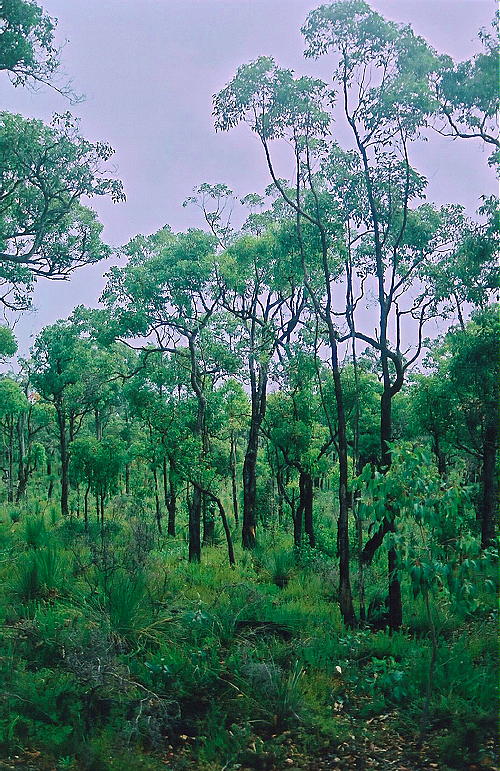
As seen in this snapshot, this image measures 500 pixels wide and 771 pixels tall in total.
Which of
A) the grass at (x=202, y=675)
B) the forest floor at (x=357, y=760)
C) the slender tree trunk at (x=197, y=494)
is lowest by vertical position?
the forest floor at (x=357, y=760)

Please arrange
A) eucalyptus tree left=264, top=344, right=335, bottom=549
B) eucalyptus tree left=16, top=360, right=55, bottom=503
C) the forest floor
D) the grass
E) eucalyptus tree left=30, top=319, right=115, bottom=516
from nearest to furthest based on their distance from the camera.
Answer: the forest floor, the grass, eucalyptus tree left=264, top=344, right=335, bottom=549, eucalyptus tree left=30, top=319, right=115, bottom=516, eucalyptus tree left=16, top=360, right=55, bottom=503

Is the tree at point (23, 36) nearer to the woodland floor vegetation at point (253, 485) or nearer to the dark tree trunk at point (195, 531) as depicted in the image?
the woodland floor vegetation at point (253, 485)

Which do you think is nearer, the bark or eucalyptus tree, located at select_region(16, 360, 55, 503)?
the bark

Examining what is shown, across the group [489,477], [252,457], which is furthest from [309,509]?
[489,477]

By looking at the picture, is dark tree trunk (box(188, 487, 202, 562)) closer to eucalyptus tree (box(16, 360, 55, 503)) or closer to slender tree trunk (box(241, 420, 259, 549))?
slender tree trunk (box(241, 420, 259, 549))

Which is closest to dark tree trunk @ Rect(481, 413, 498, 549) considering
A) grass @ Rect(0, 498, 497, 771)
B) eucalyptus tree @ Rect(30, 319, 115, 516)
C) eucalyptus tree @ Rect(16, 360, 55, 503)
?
grass @ Rect(0, 498, 497, 771)

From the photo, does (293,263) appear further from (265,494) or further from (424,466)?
(265,494)

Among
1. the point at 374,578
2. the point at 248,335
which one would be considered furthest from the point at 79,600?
the point at 248,335

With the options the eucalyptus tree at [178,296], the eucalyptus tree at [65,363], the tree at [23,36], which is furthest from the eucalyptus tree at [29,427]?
the tree at [23,36]

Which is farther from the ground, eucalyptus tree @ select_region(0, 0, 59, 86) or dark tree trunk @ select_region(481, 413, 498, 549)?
eucalyptus tree @ select_region(0, 0, 59, 86)

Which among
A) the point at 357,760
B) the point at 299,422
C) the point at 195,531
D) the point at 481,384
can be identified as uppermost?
the point at 481,384

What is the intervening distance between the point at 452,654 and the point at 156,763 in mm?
3610

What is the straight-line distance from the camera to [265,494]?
2288 cm

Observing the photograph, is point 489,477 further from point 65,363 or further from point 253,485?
point 65,363
